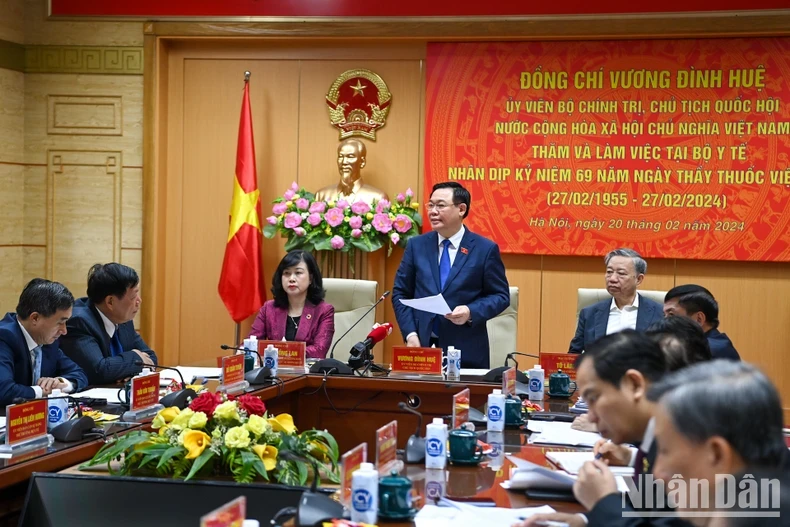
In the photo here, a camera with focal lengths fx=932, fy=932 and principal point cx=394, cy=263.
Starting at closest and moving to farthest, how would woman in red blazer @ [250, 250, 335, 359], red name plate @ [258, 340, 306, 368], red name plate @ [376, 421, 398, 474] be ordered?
red name plate @ [376, 421, 398, 474] < red name plate @ [258, 340, 306, 368] < woman in red blazer @ [250, 250, 335, 359]

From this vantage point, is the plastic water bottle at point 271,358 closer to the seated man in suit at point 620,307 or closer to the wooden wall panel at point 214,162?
the seated man in suit at point 620,307

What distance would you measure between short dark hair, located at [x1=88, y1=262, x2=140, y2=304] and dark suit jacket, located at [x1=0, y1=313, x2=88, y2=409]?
33 cm

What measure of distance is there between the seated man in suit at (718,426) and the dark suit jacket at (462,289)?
9.87 ft

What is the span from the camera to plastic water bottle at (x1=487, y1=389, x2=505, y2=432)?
276 centimetres

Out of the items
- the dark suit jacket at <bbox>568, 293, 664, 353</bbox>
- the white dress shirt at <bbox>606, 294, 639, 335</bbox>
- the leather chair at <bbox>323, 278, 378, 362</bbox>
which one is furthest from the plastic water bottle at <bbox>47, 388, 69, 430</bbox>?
the white dress shirt at <bbox>606, 294, 639, 335</bbox>

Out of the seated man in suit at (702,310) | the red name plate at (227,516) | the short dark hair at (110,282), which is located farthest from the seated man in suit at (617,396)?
the short dark hair at (110,282)

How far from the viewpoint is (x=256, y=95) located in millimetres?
6352

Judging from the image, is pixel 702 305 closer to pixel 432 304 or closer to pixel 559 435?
pixel 559 435

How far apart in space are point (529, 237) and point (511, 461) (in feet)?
12.5

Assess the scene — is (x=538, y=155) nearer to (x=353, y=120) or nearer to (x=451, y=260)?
(x=353, y=120)

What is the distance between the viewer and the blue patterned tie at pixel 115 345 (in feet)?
12.6

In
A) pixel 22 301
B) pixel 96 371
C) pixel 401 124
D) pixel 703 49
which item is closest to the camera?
pixel 22 301

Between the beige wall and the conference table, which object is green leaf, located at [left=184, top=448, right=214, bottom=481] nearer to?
the conference table

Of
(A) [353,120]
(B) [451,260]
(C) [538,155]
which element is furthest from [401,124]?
(B) [451,260]
